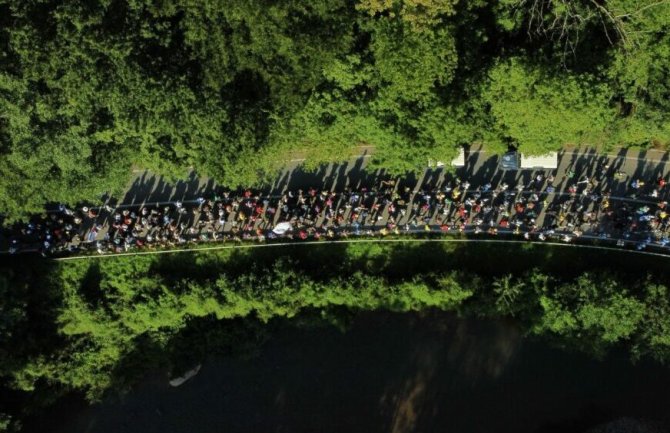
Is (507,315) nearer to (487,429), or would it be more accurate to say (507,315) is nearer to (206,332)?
(487,429)

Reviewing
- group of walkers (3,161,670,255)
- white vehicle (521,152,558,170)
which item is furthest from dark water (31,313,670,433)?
white vehicle (521,152,558,170)

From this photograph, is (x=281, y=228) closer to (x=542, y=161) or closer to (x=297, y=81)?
(x=297, y=81)

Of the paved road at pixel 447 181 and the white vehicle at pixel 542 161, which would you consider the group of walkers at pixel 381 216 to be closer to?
the paved road at pixel 447 181

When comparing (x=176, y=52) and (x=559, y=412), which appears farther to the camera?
(x=559, y=412)

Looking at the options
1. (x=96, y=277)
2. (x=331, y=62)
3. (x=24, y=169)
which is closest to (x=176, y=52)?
(x=331, y=62)

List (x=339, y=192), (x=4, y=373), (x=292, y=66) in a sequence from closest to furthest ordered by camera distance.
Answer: (x=292, y=66) < (x=4, y=373) < (x=339, y=192)
